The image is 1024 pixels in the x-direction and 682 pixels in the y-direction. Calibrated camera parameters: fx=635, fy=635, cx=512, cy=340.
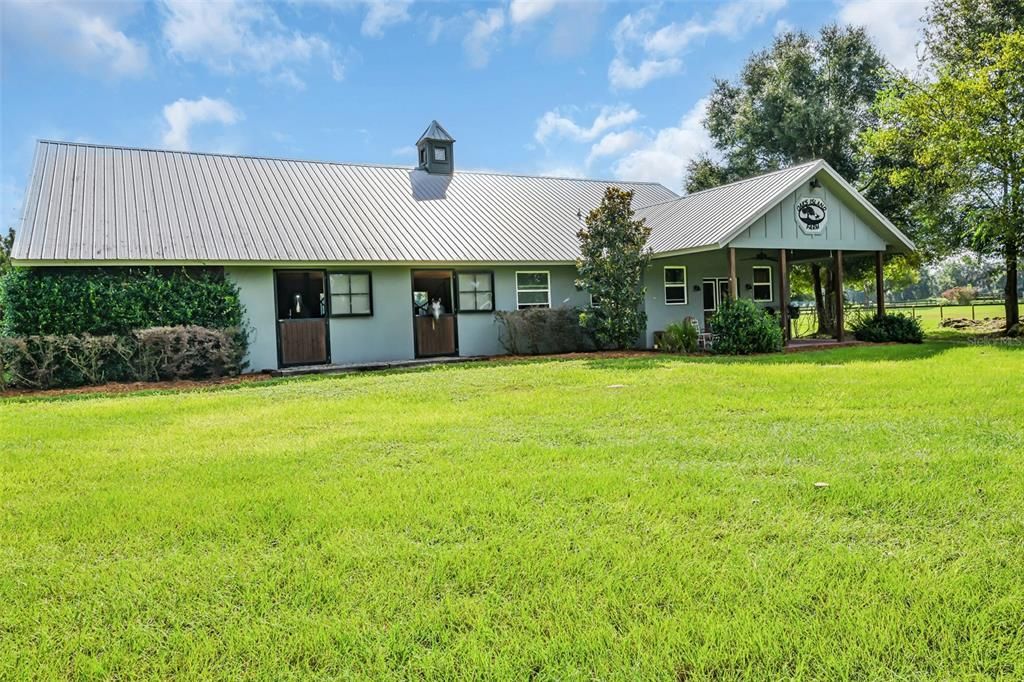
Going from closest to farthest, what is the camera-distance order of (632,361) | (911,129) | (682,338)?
(632,361) → (682,338) → (911,129)

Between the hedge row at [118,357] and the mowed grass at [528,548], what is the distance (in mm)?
5243

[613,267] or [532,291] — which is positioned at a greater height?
[613,267]

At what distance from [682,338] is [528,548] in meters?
12.3

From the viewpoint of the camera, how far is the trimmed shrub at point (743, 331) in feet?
45.8

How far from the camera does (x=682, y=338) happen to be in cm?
1478

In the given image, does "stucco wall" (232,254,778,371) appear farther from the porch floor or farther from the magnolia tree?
the magnolia tree

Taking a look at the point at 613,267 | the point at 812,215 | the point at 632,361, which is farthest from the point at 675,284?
the point at 632,361

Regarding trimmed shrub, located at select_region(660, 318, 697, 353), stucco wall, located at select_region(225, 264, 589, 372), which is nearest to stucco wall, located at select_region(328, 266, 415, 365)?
stucco wall, located at select_region(225, 264, 589, 372)

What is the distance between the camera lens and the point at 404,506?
386 cm

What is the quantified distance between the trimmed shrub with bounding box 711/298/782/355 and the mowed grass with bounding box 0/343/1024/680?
291 inches

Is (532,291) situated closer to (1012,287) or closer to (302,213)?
(302,213)

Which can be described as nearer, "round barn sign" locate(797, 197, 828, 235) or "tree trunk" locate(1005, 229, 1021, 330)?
"round barn sign" locate(797, 197, 828, 235)

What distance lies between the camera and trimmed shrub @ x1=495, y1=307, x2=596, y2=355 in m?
14.9

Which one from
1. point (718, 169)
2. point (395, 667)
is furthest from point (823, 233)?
point (395, 667)
